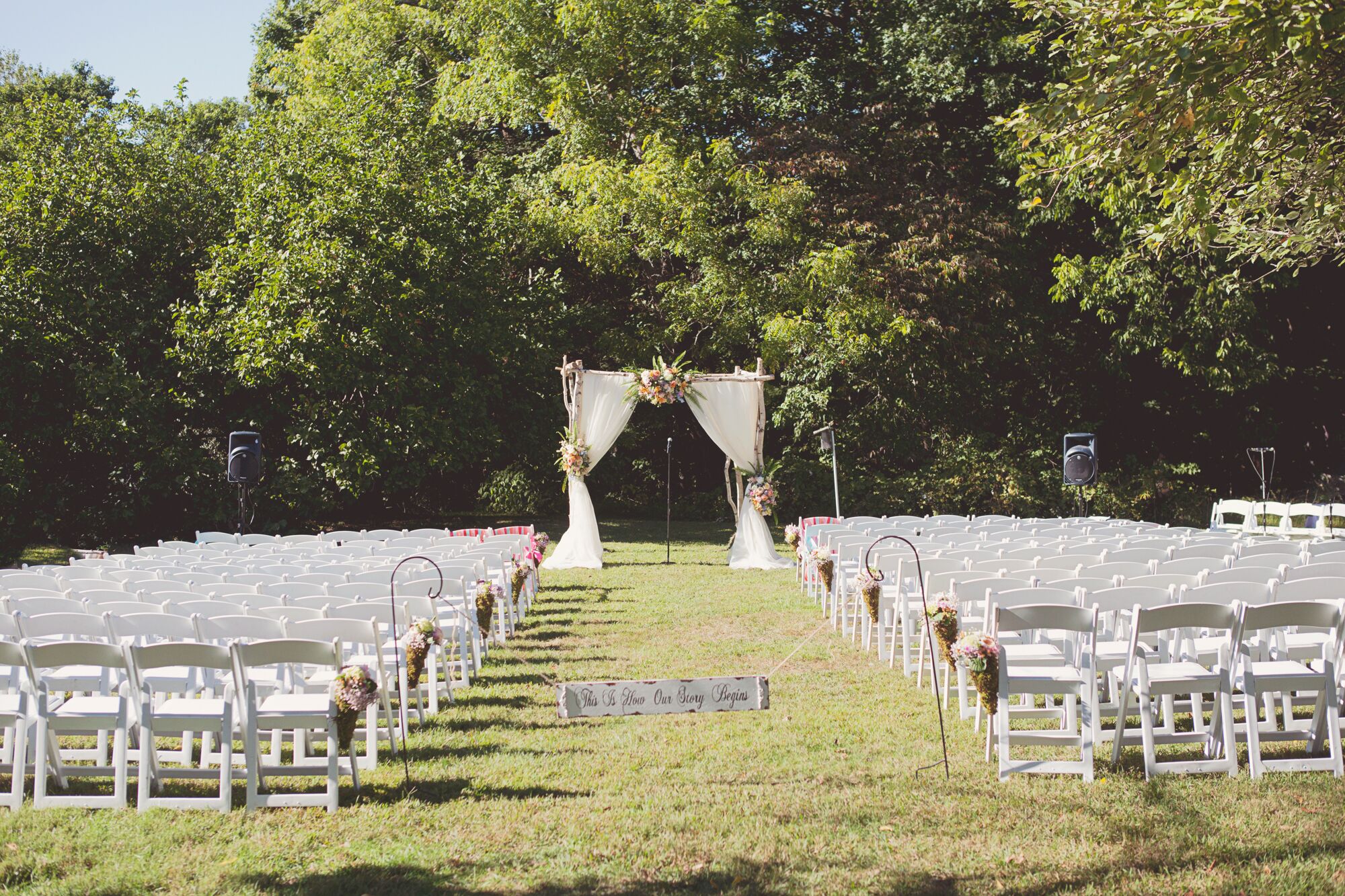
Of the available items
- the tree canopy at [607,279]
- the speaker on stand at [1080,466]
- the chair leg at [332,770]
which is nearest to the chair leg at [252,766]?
the chair leg at [332,770]

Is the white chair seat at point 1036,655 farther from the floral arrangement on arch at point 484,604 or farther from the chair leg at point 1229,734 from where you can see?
the floral arrangement on arch at point 484,604

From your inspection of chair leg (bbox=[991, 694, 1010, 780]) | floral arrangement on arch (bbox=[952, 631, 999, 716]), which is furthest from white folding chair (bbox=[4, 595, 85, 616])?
chair leg (bbox=[991, 694, 1010, 780])

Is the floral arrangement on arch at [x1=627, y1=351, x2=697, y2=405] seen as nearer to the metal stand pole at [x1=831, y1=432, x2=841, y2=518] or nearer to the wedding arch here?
the wedding arch

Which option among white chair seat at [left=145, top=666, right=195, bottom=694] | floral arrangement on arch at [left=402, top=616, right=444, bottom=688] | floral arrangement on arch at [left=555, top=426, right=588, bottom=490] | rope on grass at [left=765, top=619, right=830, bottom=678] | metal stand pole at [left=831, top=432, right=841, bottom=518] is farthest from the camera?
floral arrangement on arch at [left=555, top=426, right=588, bottom=490]

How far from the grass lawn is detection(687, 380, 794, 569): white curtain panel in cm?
800

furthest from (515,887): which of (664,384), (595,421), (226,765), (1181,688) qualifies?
(595,421)

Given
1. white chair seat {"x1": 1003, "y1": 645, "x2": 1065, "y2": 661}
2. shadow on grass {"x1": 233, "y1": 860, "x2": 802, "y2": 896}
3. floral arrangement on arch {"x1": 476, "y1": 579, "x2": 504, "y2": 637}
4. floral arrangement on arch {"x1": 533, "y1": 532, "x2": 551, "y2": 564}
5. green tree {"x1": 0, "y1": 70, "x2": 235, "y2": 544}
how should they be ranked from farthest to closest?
1. green tree {"x1": 0, "y1": 70, "x2": 235, "y2": 544}
2. floral arrangement on arch {"x1": 533, "y1": 532, "x2": 551, "y2": 564}
3. floral arrangement on arch {"x1": 476, "y1": 579, "x2": 504, "y2": 637}
4. white chair seat {"x1": 1003, "y1": 645, "x2": 1065, "y2": 661}
5. shadow on grass {"x1": 233, "y1": 860, "x2": 802, "y2": 896}

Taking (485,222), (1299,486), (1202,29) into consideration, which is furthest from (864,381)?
(1202,29)

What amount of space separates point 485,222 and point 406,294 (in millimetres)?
3232

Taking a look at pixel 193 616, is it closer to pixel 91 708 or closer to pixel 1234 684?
pixel 91 708

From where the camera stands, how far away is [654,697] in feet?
16.6

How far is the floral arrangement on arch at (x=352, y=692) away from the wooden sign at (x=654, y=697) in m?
0.87

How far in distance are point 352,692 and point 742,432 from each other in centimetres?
1027

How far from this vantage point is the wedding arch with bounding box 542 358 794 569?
14.9m
